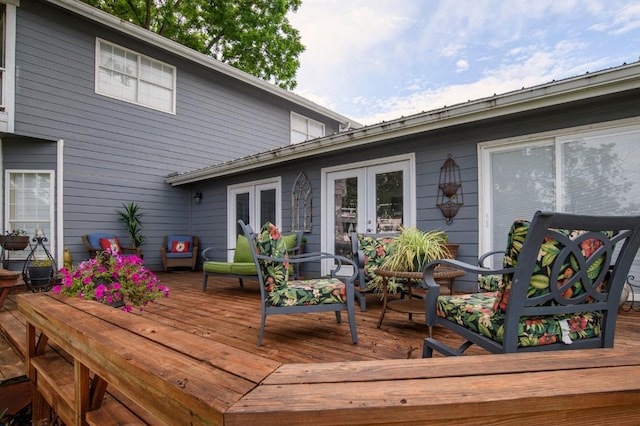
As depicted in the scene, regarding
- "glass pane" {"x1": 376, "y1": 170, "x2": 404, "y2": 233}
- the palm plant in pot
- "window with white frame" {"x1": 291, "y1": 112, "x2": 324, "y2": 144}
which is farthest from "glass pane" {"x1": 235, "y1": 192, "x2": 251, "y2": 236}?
the palm plant in pot

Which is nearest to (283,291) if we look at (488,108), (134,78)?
(488,108)

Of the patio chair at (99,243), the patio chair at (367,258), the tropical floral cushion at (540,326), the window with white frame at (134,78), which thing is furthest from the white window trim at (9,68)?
the tropical floral cushion at (540,326)

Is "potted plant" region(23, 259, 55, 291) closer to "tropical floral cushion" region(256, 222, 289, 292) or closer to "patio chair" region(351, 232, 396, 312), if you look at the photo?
"tropical floral cushion" region(256, 222, 289, 292)

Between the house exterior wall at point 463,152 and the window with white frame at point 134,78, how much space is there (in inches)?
160

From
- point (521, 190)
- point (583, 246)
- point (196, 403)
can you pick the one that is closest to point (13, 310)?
point (196, 403)

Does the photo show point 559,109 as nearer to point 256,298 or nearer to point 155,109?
point 256,298

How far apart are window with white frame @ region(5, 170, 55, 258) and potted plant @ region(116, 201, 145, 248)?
1202mm

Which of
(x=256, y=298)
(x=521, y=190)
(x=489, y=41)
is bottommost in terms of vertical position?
(x=256, y=298)

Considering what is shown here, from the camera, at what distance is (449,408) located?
2.44 ft

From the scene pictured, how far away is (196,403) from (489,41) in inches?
438

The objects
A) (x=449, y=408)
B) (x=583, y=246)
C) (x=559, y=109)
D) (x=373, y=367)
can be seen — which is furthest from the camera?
(x=559, y=109)

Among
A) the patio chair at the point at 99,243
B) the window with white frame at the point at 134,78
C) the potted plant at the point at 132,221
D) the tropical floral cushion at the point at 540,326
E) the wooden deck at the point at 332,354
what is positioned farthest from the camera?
the potted plant at the point at 132,221

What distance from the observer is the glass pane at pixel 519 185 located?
3.89 metres

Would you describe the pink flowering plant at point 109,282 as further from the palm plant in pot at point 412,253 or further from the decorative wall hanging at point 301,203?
the decorative wall hanging at point 301,203
